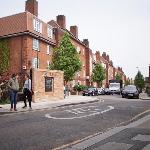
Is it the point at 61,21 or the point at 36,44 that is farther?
the point at 61,21

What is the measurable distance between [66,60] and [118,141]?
37.9 metres

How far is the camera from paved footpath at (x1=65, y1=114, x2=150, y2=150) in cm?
708

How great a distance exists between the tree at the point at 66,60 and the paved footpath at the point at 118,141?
36184mm

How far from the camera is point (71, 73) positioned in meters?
46.0

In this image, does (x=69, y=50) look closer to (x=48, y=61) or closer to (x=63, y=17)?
(x=48, y=61)

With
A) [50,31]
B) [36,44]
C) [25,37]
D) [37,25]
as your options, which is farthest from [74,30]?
[25,37]

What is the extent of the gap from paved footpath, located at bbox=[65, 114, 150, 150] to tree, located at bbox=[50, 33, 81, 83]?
119 feet

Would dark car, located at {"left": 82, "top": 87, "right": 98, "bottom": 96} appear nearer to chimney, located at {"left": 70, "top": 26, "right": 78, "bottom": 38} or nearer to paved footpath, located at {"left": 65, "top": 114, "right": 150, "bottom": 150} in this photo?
chimney, located at {"left": 70, "top": 26, "right": 78, "bottom": 38}

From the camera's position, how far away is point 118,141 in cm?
790

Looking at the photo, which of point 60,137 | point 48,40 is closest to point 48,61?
point 48,40

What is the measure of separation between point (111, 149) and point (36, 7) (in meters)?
41.9

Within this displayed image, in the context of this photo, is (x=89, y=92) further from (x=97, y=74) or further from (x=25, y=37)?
(x=97, y=74)

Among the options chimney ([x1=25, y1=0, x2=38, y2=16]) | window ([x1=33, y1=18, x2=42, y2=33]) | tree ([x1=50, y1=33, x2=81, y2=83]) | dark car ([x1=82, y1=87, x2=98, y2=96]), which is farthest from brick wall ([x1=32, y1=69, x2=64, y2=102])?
dark car ([x1=82, y1=87, x2=98, y2=96])

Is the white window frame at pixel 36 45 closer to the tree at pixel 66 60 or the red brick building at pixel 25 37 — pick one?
the red brick building at pixel 25 37
